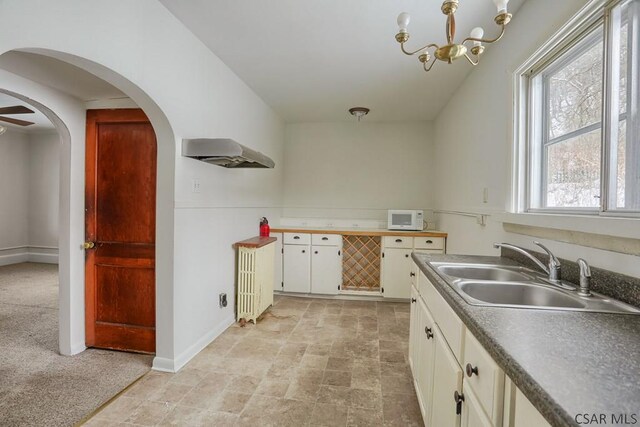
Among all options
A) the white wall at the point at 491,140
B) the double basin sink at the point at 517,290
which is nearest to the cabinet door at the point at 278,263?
the white wall at the point at 491,140

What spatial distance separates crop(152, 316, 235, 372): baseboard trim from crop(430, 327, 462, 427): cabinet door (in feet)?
5.49

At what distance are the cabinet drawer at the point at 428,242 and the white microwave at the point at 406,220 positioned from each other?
262 millimetres

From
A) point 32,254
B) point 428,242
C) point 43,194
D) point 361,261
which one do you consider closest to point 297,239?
point 361,261

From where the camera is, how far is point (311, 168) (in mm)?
4445

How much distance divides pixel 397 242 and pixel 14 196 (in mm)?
6531

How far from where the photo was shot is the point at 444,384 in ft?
3.78

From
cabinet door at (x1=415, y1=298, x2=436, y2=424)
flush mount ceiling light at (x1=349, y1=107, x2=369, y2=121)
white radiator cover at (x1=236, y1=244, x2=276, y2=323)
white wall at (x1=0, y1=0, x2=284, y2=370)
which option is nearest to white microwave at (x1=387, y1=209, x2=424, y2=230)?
flush mount ceiling light at (x1=349, y1=107, x2=369, y2=121)

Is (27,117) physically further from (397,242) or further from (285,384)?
(397,242)

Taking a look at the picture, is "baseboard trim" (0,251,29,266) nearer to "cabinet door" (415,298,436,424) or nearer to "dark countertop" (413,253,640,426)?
"cabinet door" (415,298,436,424)

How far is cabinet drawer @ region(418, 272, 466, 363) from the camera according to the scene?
1.00 meters

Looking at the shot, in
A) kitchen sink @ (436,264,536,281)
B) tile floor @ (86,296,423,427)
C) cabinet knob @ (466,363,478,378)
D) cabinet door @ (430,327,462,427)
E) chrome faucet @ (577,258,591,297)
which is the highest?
chrome faucet @ (577,258,591,297)

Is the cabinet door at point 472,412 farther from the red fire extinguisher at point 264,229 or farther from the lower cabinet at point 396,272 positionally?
the red fire extinguisher at point 264,229

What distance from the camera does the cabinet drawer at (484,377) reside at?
0.71m

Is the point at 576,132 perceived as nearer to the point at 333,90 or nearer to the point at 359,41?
the point at 359,41
